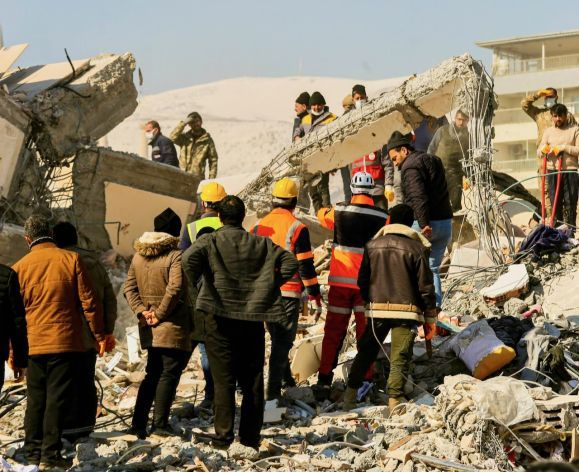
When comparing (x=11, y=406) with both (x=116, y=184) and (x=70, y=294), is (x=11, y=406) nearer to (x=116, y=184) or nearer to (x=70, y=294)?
(x=70, y=294)

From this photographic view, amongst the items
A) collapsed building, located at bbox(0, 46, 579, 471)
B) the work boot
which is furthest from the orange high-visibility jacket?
collapsed building, located at bbox(0, 46, 579, 471)

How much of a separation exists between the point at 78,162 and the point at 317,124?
3.01 metres

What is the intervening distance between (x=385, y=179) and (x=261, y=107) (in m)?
88.3

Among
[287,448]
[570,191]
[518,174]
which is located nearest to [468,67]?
[570,191]

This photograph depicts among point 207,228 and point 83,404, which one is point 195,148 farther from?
point 83,404

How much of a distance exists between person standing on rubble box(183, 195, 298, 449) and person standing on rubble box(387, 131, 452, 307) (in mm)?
2682

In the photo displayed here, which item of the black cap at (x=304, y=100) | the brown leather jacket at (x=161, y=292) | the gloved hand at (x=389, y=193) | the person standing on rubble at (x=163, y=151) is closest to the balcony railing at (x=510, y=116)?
the person standing on rubble at (x=163, y=151)

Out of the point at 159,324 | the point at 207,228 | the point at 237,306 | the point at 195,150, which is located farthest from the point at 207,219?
the point at 195,150

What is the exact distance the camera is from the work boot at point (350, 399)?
8.83m

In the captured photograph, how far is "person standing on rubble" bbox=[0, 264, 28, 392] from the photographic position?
7.01 meters

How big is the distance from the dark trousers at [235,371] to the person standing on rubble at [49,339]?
895mm

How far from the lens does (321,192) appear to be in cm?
1479

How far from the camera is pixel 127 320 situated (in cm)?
1334

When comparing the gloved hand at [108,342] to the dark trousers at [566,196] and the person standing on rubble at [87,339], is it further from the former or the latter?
the dark trousers at [566,196]
